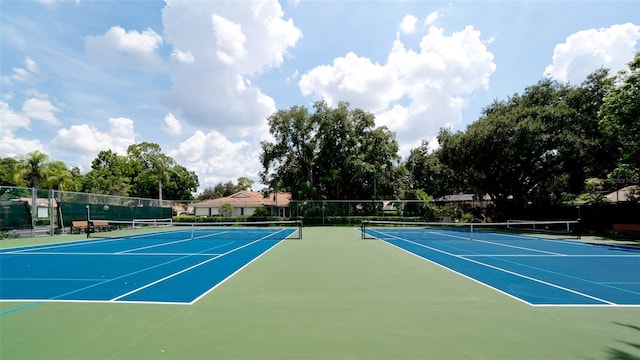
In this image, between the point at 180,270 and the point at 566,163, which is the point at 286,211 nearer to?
the point at 566,163

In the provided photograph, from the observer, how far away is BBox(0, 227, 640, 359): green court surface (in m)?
4.15

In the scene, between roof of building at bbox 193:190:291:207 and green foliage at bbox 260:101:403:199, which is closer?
green foliage at bbox 260:101:403:199

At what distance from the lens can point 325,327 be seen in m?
5.00

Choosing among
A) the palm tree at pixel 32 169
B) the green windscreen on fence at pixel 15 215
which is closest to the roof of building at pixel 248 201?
the palm tree at pixel 32 169

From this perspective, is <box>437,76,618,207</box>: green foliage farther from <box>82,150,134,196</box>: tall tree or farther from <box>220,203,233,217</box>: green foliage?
<box>82,150,134,196</box>: tall tree

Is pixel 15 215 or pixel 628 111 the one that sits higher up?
pixel 628 111

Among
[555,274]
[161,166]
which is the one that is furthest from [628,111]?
[161,166]

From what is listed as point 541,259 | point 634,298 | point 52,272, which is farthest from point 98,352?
point 541,259

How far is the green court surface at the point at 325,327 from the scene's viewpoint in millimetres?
A: 4152

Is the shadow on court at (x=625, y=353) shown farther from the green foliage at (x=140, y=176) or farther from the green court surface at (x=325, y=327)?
the green foliage at (x=140, y=176)

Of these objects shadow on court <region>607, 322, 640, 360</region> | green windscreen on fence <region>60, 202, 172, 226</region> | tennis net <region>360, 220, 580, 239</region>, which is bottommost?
tennis net <region>360, 220, 580, 239</region>

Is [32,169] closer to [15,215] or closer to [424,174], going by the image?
[15,215]

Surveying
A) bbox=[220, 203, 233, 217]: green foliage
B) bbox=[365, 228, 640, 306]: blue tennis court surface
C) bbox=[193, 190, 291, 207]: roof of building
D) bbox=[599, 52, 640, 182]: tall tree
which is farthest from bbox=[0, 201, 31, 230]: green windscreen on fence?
bbox=[599, 52, 640, 182]: tall tree

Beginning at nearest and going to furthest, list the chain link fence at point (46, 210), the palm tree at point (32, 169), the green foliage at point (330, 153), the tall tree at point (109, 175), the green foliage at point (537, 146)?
the chain link fence at point (46, 210) → the green foliage at point (537, 146) → the palm tree at point (32, 169) → the green foliage at point (330, 153) → the tall tree at point (109, 175)
